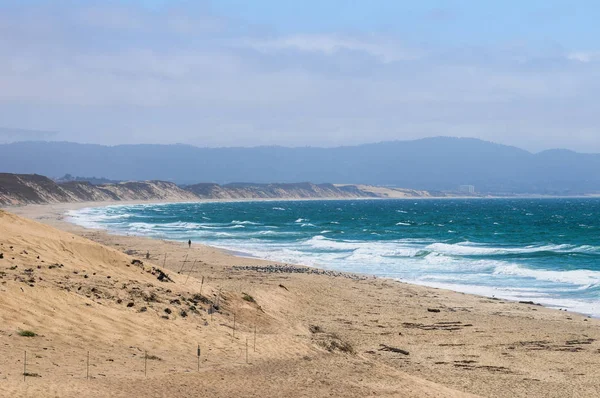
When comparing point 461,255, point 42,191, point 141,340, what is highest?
point 42,191

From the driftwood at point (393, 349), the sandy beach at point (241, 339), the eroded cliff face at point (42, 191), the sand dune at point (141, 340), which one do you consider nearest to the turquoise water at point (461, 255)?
the sandy beach at point (241, 339)

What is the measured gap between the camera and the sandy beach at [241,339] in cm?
1162

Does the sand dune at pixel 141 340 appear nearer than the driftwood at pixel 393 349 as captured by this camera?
Yes

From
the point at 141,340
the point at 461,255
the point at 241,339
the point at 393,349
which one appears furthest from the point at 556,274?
the point at 141,340

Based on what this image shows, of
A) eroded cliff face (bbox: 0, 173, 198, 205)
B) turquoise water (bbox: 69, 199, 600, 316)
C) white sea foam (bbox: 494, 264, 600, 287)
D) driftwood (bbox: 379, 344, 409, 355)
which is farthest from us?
eroded cliff face (bbox: 0, 173, 198, 205)

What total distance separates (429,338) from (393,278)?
15.1 m

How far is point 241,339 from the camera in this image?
49.8ft

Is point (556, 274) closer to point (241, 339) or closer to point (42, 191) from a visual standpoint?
point (241, 339)

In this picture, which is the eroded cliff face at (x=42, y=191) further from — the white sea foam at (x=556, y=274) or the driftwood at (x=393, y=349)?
the driftwood at (x=393, y=349)

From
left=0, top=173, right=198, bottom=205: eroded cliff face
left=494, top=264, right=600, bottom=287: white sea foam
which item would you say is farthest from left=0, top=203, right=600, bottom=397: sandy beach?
left=0, top=173, right=198, bottom=205: eroded cliff face

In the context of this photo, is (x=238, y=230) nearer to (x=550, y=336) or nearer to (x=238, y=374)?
(x=550, y=336)

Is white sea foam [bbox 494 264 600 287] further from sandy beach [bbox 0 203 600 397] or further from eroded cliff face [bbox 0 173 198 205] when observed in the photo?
eroded cliff face [bbox 0 173 198 205]

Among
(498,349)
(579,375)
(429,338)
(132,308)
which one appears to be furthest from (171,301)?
(579,375)

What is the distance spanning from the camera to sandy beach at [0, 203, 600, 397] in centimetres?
1162
